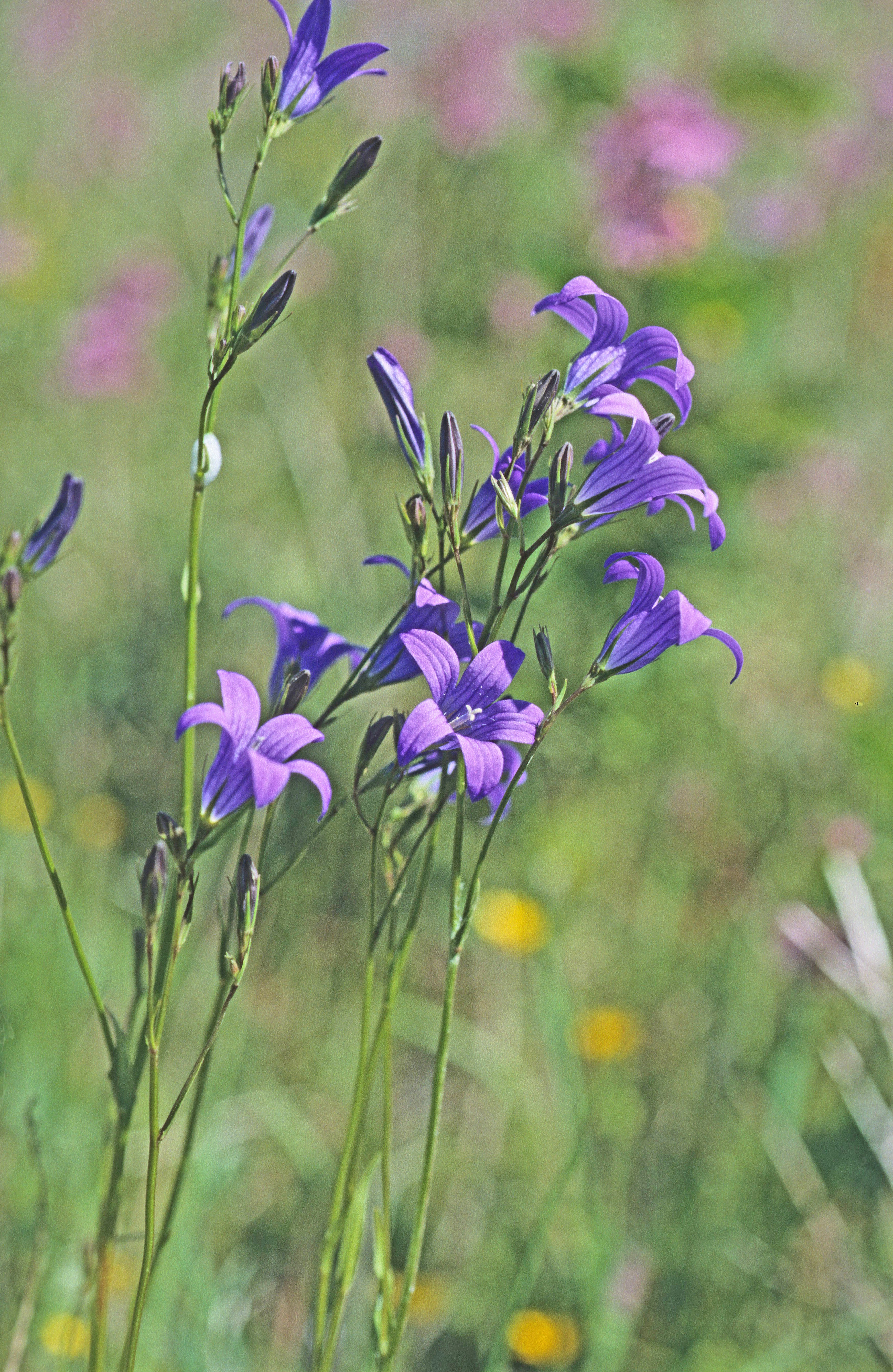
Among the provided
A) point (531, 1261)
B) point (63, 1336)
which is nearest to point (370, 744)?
point (531, 1261)

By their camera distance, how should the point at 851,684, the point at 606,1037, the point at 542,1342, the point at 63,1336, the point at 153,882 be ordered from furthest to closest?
the point at 851,684 → the point at 606,1037 → the point at 542,1342 → the point at 63,1336 → the point at 153,882

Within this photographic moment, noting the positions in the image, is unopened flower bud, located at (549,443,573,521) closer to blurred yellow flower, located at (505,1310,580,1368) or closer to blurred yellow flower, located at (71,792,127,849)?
blurred yellow flower, located at (505,1310,580,1368)

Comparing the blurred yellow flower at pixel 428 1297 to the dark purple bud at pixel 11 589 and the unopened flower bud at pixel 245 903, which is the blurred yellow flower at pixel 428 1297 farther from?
the dark purple bud at pixel 11 589

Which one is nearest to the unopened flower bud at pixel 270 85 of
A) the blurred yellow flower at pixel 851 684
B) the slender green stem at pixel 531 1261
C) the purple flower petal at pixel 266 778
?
the purple flower petal at pixel 266 778

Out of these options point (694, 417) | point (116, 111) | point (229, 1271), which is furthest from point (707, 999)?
point (116, 111)

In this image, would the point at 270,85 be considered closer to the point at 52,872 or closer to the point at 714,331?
the point at 52,872

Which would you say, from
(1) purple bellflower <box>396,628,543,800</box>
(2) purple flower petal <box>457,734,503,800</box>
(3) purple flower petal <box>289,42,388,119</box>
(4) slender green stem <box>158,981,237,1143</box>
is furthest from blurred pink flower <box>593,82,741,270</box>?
(4) slender green stem <box>158,981,237,1143</box>

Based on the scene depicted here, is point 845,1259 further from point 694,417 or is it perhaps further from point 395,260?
point 395,260
